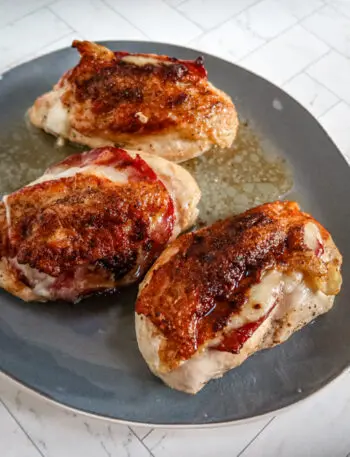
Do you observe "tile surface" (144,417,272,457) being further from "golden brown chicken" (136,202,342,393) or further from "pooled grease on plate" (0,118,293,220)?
"pooled grease on plate" (0,118,293,220)

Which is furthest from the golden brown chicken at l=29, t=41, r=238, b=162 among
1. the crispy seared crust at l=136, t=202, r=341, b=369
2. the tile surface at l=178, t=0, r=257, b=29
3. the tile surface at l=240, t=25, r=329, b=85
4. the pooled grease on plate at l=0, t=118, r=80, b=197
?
the tile surface at l=178, t=0, r=257, b=29

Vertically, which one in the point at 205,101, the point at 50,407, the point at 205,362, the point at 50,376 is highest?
the point at 205,101

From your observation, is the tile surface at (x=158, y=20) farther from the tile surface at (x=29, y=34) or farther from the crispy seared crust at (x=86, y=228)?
the crispy seared crust at (x=86, y=228)

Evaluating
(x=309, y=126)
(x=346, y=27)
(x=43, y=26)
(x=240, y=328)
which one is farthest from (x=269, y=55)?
(x=240, y=328)

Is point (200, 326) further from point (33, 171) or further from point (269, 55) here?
point (269, 55)

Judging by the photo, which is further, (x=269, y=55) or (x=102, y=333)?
(x=269, y=55)

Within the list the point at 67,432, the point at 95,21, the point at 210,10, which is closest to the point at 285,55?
the point at 210,10

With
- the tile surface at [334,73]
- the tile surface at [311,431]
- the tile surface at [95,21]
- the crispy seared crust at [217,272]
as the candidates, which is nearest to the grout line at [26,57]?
the tile surface at [95,21]

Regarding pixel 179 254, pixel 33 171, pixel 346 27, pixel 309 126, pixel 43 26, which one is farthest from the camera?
pixel 346 27
